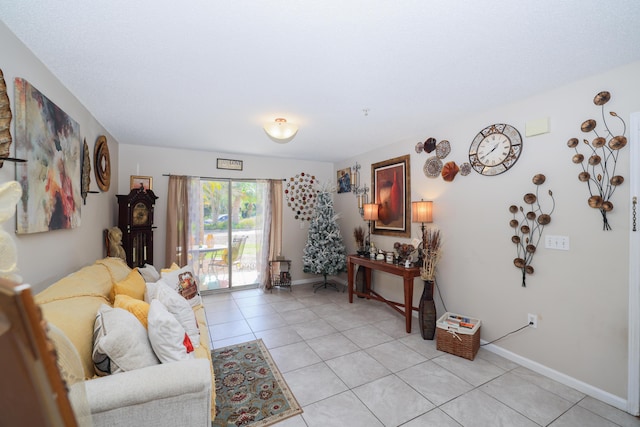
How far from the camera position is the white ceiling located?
1455mm

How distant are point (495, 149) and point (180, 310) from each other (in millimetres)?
3248

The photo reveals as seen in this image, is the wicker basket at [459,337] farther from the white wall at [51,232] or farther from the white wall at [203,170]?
the white wall at [51,232]

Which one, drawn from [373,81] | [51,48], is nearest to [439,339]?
[373,81]

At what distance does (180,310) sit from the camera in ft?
6.87

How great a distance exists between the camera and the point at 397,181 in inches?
157

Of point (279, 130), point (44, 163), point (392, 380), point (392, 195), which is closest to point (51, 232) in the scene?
point (44, 163)

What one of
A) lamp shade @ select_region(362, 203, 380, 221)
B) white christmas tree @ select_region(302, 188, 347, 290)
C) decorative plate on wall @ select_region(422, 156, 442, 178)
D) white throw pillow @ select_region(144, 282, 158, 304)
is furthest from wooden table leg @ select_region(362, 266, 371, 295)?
white throw pillow @ select_region(144, 282, 158, 304)

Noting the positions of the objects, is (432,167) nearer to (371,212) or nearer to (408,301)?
(371,212)

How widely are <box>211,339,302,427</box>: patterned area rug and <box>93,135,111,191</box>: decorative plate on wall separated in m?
2.29

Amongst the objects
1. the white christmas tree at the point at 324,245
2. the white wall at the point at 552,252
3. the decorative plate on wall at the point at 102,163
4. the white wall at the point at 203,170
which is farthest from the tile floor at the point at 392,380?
the decorative plate on wall at the point at 102,163

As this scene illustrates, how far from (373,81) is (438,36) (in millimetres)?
616

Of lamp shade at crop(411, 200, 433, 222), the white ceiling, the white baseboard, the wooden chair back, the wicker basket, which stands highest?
the white ceiling

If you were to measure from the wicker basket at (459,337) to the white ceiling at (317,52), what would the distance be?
220 centimetres

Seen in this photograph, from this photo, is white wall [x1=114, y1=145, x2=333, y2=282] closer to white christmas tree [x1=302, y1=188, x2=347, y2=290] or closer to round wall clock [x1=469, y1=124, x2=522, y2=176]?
white christmas tree [x1=302, y1=188, x2=347, y2=290]
